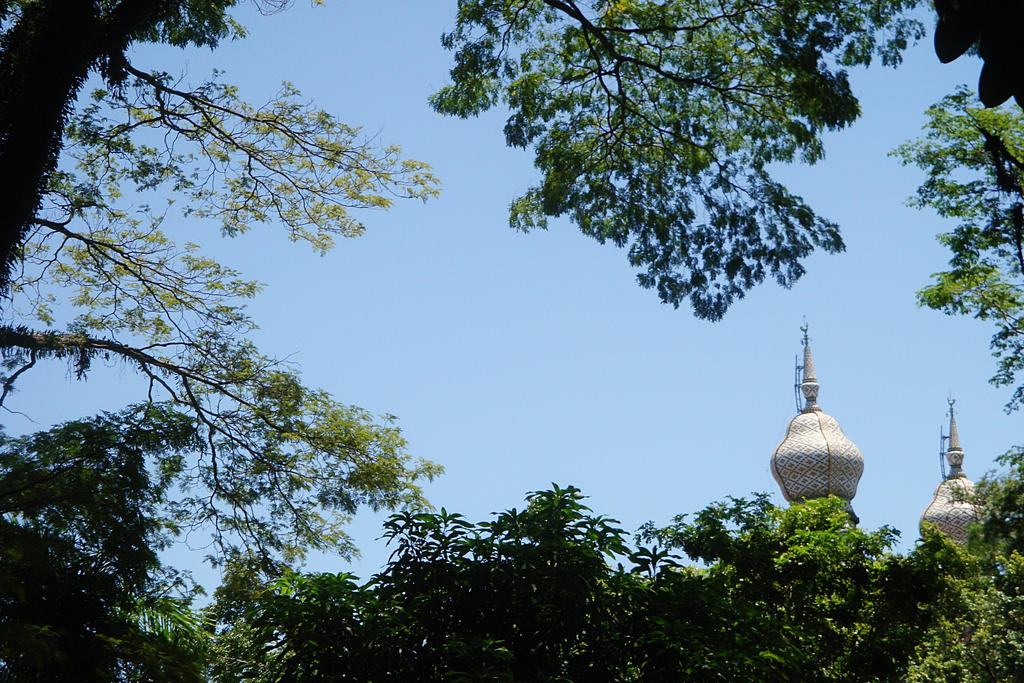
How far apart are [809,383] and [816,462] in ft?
12.7

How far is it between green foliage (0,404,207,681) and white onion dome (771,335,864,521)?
1087 inches

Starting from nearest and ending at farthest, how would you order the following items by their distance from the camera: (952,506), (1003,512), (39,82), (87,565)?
1. (39,82)
2. (87,565)
3. (1003,512)
4. (952,506)

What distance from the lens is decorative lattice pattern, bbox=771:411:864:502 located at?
36.2m

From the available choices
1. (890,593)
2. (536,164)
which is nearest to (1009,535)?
(890,593)

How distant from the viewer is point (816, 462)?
119 ft

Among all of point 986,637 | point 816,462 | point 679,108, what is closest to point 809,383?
point 816,462

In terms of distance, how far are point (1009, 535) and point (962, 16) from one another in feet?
49.2

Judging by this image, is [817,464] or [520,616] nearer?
[520,616]

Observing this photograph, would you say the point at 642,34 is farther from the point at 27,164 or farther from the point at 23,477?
the point at 23,477

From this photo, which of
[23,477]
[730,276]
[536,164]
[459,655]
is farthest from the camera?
[23,477]

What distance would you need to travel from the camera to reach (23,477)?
1102cm

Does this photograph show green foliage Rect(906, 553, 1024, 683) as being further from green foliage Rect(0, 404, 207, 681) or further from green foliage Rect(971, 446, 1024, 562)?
green foliage Rect(0, 404, 207, 681)

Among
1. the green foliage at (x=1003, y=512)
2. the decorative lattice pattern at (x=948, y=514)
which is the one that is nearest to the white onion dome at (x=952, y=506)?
the decorative lattice pattern at (x=948, y=514)

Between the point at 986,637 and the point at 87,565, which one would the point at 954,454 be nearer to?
the point at 986,637
